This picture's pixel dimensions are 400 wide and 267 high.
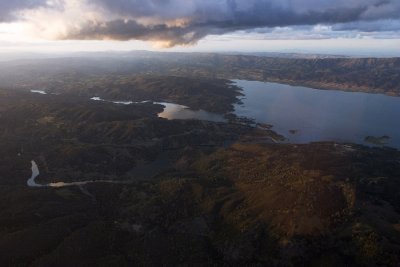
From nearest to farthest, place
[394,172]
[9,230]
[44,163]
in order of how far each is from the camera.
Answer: [9,230] < [394,172] < [44,163]

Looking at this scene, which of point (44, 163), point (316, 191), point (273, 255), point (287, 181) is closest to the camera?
point (273, 255)

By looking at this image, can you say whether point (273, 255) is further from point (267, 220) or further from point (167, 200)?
point (167, 200)

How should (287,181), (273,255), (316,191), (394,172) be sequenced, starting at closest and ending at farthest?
(273,255), (316,191), (287,181), (394,172)

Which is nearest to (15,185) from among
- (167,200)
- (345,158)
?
(167,200)

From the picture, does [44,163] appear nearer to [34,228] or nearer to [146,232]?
[34,228]

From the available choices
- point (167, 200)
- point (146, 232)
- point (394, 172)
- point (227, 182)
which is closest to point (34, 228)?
point (146, 232)

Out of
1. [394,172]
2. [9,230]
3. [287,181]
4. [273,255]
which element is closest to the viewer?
[273,255]

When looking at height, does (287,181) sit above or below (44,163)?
above

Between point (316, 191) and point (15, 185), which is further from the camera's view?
point (15, 185)

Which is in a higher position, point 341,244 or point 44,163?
point 341,244
